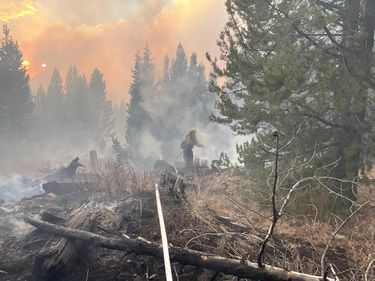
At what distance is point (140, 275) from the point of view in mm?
4492

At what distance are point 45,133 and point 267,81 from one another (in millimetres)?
52270

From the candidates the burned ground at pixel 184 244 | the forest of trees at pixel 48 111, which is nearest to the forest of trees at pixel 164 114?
the forest of trees at pixel 48 111

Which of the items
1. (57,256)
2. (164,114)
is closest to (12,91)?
(164,114)

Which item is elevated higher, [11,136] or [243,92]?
[11,136]

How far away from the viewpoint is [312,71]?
284 inches

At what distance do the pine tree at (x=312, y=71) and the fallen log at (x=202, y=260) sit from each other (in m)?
3.40

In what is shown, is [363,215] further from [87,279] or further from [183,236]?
[87,279]

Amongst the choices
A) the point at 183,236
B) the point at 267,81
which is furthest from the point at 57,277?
the point at 267,81

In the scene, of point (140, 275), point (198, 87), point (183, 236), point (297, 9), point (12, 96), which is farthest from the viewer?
point (198, 87)

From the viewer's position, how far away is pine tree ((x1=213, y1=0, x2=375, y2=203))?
22.3ft

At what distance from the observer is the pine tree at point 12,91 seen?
37.9m

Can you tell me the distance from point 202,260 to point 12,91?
130 ft

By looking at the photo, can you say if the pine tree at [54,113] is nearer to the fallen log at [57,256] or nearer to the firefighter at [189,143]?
the firefighter at [189,143]

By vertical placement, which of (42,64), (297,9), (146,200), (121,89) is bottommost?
(146,200)
